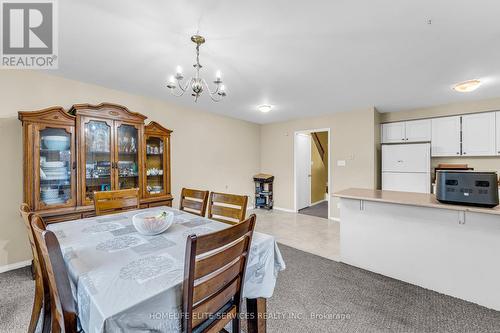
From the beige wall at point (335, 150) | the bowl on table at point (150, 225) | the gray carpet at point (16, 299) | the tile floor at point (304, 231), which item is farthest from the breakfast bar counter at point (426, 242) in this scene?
the gray carpet at point (16, 299)

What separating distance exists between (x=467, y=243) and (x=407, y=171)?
97.7 inches

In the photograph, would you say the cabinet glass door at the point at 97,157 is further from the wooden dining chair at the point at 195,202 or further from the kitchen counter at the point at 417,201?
the kitchen counter at the point at 417,201

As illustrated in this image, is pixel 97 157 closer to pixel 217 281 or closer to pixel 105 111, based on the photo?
pixel 105 111

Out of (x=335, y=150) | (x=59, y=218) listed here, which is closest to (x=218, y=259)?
(x=59, y=218)

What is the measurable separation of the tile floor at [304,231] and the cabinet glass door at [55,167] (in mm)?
2917

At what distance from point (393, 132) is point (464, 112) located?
112cm

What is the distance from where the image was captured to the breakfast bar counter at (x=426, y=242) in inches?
75.5

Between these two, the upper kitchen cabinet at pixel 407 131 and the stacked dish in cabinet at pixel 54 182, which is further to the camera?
the upper kitchen cabinet at pixel 407 131

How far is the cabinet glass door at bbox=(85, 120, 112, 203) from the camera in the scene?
9.13 ft

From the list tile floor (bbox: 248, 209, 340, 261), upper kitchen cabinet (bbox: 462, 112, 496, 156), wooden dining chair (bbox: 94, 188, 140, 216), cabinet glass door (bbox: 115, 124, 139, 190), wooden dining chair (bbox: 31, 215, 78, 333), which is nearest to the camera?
wooden dining chair (bbox: 31, 215, 78, 333)

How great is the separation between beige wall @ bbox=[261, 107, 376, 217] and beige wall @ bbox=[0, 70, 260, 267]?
0.50 metres

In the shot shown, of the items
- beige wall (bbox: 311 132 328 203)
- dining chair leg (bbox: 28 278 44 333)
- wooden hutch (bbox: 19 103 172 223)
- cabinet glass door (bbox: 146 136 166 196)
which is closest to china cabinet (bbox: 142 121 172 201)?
cabinet glass door (bbox: 146 136 166 196)

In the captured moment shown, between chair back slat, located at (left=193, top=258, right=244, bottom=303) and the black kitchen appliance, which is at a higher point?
the black kitchen appliance

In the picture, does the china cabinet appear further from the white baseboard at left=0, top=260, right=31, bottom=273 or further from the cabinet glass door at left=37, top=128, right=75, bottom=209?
the white baseboard at left=0, top=260, right=31, bottom=273
